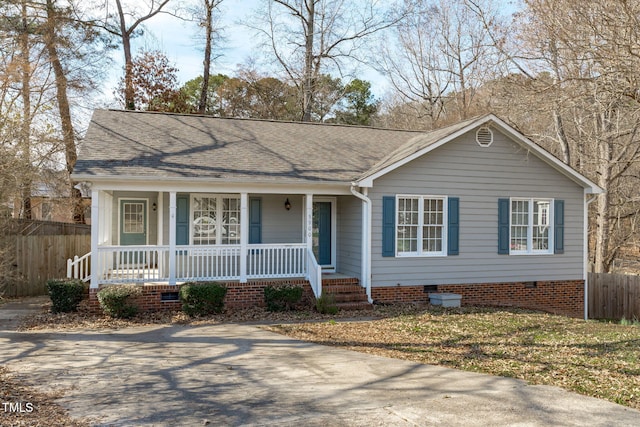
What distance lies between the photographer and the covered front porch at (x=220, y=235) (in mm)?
12048

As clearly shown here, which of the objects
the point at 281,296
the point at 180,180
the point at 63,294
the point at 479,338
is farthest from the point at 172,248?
the point at 479,338

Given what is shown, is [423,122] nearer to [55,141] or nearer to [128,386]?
[55,141]

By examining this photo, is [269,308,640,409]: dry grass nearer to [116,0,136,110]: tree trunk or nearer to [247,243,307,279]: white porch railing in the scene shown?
[247,243,307,279]: white porch railing

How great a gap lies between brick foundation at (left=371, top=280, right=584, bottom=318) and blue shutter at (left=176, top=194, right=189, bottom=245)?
4957 millimetres

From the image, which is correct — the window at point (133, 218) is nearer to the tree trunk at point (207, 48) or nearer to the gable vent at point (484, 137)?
the gable vent at point (484, 137)

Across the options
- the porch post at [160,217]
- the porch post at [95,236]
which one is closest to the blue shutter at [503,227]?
the porch post at [160,217]

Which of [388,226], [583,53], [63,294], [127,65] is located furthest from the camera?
[127,65]

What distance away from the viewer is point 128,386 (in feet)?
20.8

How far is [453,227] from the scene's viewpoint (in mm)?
13570

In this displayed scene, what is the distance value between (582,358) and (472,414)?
10.8ft

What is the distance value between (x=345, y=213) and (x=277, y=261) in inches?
99.2

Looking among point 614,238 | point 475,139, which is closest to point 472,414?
point 475,139

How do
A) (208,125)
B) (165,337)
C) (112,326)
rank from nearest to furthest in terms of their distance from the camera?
(165,337), (112,326), (208,125)

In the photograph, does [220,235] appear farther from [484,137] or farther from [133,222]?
[484,137]
